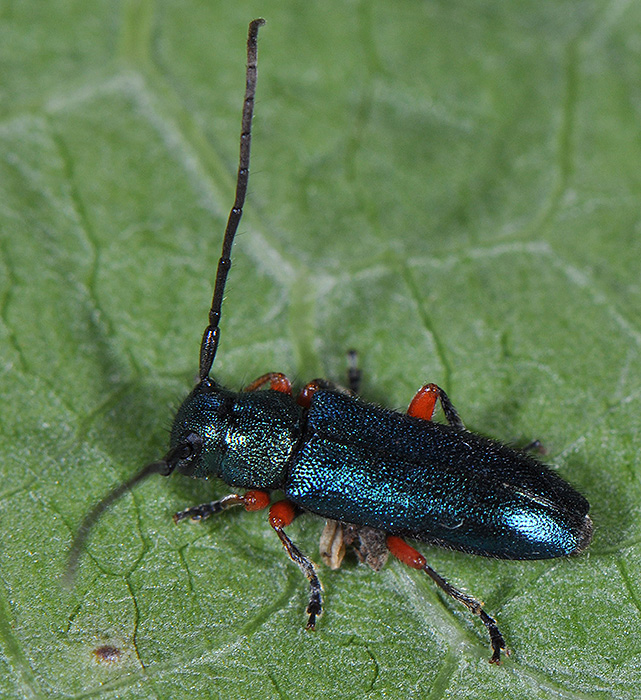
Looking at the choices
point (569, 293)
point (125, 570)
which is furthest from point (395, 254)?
point (125, 570)

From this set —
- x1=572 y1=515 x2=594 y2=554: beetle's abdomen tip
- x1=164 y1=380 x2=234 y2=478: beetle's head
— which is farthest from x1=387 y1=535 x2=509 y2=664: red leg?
x1=164 y1=380 x2=234 y2=478: beetle's head

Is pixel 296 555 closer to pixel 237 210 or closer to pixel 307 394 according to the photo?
pixel 307 394

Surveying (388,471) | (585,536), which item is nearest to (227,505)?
(388,471)

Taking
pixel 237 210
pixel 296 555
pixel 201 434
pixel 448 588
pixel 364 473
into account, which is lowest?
pixel 296 555

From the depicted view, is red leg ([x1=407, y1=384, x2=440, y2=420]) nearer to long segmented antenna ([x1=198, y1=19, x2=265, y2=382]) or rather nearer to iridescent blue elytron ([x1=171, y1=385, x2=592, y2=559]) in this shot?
iridescent blue elytron ([x1=171, y1=385, x2=592, y2=559])

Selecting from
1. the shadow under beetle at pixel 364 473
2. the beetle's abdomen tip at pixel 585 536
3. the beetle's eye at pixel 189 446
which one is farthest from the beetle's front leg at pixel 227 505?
the beetle's abdomen tip at pixel 585 536

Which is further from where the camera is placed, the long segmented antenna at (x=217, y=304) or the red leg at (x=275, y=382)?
the red leg at (x=275, y=382)

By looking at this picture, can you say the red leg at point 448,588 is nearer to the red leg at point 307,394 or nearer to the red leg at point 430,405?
the red leg at point 430,405
